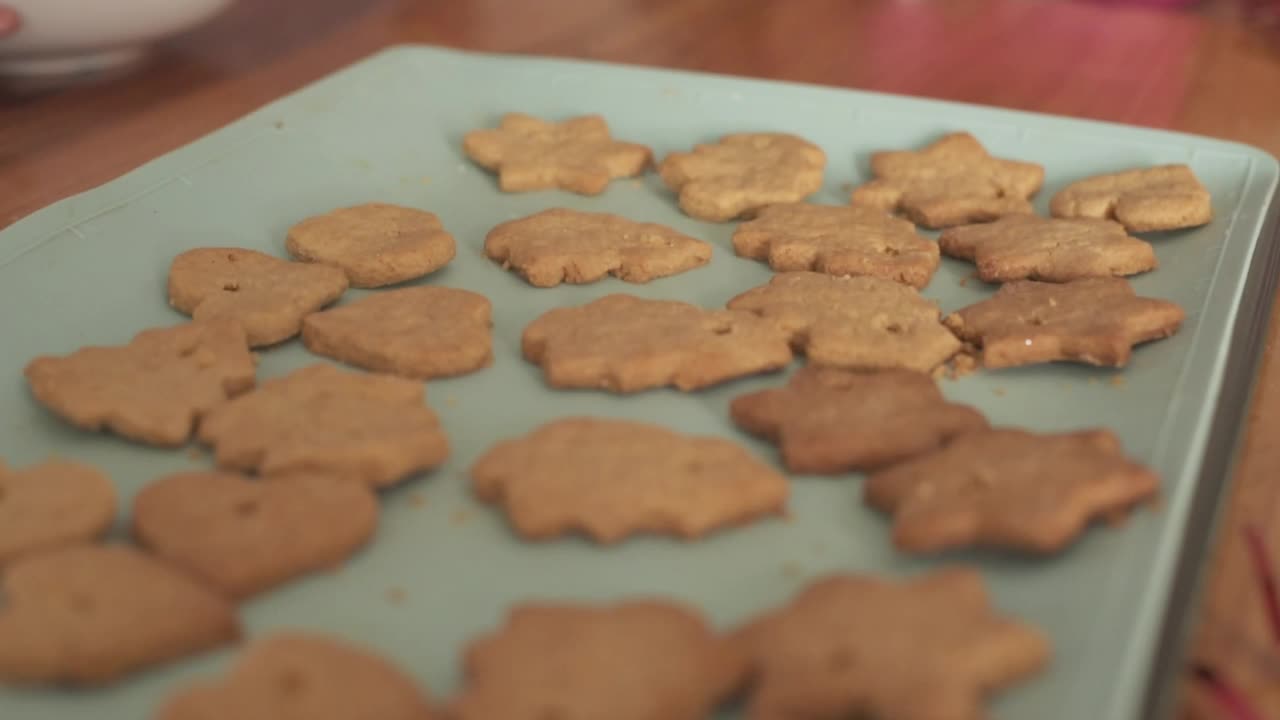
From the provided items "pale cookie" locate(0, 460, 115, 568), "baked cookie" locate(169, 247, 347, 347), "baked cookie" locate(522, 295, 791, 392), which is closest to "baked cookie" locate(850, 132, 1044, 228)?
"baked cookie" locate(522, 295, 791, 392)

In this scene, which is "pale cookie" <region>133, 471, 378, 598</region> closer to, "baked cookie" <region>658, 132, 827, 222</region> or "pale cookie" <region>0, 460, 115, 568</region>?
"pale cookie" <region>0, 460, 115, 568</region>

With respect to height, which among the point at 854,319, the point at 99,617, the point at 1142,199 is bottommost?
the point at 99,617

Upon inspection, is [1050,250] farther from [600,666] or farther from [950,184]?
[600,666]

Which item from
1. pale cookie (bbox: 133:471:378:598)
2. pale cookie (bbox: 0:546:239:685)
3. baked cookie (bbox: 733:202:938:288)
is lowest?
pale cookie (bbox: 0:546:239:685)

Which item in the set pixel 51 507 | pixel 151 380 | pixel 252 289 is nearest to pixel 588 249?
pixel 252 289

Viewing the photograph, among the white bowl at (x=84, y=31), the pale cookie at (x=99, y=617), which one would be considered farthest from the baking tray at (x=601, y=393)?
the white bowl at (x=84, y=31)

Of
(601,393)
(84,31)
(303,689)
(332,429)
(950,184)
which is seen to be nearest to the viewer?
(303,689)
